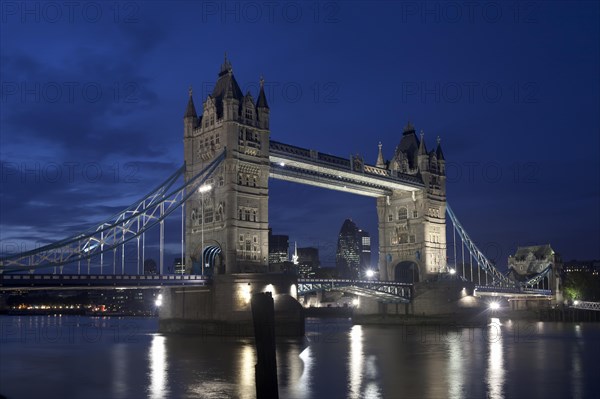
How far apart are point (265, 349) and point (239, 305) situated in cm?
3795

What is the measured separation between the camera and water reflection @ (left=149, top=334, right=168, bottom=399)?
94.5 ft

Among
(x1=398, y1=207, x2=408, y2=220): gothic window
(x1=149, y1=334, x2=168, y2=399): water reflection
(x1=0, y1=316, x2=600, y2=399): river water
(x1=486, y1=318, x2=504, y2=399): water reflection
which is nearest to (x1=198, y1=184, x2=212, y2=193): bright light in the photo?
(x1=0, y1=316, x2=600, y2=399): river water

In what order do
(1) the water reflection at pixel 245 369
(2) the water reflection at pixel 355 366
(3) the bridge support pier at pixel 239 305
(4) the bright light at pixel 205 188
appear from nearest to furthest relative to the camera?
(1) the water reflection at pixel 245 369, (2) the water reflection at pixel 355 366, (3) the bridge support pier at pixel 239 305, (4) the bright light at pixel 205 188

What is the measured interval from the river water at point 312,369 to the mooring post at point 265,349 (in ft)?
26.4

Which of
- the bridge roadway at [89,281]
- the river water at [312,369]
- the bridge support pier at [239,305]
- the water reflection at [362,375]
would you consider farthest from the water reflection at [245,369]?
the bridge roadway at [89,281]

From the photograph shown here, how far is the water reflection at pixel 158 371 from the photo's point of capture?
2879 cm

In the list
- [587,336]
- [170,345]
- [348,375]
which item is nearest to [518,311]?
[587,336]

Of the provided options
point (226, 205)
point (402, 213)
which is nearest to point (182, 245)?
point (226, 205)

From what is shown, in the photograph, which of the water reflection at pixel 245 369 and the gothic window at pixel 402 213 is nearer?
the water reflection at pixel 245 369

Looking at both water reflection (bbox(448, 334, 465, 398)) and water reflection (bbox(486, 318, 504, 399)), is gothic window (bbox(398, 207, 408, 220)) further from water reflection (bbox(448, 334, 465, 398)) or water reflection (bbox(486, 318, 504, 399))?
water reflection (bbox(486, 318, 504, 399))

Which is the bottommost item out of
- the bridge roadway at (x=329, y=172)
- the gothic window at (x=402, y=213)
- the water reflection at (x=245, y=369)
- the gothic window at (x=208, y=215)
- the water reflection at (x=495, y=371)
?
the water reflection at (x=495, y=371)

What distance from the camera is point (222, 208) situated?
208ft

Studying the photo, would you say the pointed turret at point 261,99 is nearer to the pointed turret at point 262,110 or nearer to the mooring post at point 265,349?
the pointed turret at point 262,110

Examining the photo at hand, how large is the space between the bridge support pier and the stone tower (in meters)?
3.49
